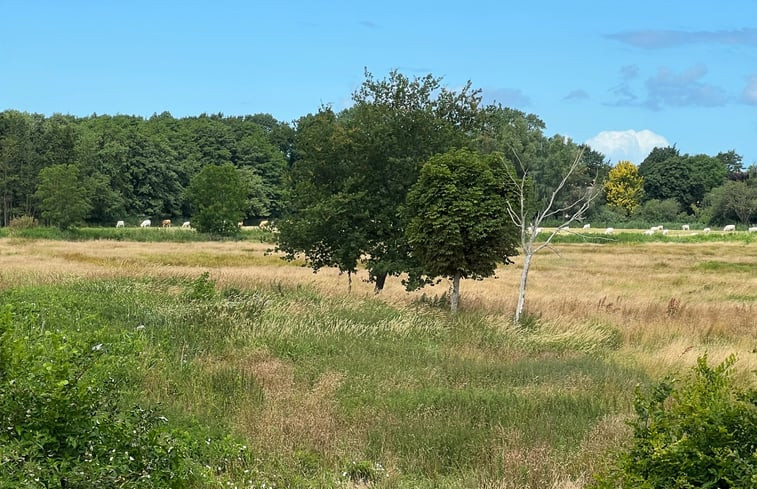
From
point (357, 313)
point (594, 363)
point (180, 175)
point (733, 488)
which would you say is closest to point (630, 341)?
point (594, 363)

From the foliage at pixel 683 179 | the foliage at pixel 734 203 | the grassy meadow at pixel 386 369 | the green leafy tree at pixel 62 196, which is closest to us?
the grassy meadow at pixel 386 369

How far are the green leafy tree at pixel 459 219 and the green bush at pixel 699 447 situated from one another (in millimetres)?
11851

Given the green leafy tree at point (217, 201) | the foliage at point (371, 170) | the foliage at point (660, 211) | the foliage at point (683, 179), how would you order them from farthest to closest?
1. the foliage at point (683, 179)
2. the foliage at point (660, 211)
3. the green leafy tree at point (217, 201)
4. the foliage at point (371, 170)

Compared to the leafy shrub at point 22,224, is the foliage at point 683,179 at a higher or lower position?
higher

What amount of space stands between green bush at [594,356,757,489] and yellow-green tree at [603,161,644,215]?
118 m

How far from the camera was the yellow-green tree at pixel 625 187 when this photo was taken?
11744 cm

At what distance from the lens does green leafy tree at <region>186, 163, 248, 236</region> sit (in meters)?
69.9

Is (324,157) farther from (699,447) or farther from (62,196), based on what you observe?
(62,196)

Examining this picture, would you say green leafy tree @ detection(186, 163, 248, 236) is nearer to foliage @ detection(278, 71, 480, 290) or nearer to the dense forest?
the dense forest

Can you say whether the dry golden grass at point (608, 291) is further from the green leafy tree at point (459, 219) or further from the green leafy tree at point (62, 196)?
the green leafy tree at point (62, 196)

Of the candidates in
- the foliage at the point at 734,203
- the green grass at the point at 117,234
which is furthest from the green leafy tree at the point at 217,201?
Result: the foliage at the point at 734,203

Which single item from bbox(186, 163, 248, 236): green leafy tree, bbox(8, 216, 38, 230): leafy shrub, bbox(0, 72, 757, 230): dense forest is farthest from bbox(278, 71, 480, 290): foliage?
bbox(8, 216, 38, 230): leafy shrub

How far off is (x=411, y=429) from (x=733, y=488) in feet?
13.6

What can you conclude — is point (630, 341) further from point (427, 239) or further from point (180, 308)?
point (180, 308)
